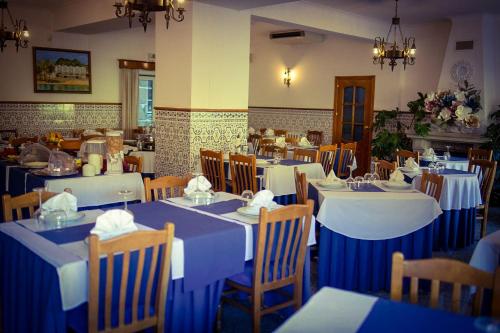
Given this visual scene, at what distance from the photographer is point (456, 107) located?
8.45m

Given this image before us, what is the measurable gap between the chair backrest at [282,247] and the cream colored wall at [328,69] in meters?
7.05

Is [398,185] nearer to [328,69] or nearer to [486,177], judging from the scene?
[486,177]

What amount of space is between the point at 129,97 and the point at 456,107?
667cm

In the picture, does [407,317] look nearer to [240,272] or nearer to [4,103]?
[240,272]

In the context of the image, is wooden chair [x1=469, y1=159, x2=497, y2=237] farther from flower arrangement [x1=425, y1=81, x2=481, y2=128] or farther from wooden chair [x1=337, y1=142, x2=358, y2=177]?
flower arrangement [x1=425, y1=81, x2=481, y2=128]

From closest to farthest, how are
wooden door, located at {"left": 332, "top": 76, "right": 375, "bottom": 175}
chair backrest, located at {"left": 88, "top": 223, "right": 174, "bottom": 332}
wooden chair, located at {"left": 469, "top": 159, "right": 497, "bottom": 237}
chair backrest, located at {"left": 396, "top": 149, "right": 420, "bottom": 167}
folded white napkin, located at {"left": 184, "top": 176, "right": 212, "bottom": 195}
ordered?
chair backrest, located at {"left": 88, "top": 223, "right": 174, "bottom": 332} < folded white napkin, located at {"left": 184, "top": 176, "right": 212, "bottom": 195} < wooden chair, located at {"left": 469, "top": 159, "right": 497, "bottom": 237} < chair backrest, located at {"left": 396, "top": 149, "right": 420, "bottom": 167} < wooden door, located at {"left": 332, "top": 76, "right": 375, "bottom": 175}

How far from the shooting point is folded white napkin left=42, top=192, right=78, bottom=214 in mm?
3098

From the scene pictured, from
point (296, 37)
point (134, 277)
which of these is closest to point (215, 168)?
point (134, 277)

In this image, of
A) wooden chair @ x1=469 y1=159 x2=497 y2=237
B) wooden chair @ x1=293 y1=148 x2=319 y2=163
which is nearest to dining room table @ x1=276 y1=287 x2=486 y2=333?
wooden chair @ x1=469 y1=159 x2=497 y2=237

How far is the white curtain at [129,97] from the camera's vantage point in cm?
1093
